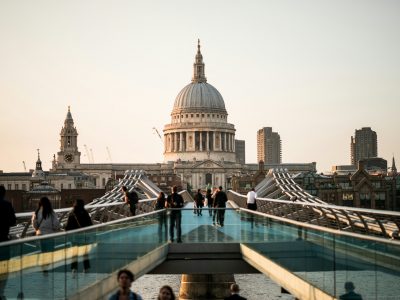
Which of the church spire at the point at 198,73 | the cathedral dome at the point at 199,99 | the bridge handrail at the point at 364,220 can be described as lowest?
the bridge handrail at the point at 364,220

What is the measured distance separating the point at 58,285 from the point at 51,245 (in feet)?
1.93

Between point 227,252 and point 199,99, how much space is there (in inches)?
6507

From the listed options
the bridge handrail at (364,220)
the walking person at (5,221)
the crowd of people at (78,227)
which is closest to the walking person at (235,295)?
the crowd of people at (78,227)

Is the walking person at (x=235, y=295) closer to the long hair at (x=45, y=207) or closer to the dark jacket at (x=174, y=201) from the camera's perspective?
the long hair at (x=45, y=207)

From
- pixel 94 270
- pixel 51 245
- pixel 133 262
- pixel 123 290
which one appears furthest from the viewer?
pixel 133 262

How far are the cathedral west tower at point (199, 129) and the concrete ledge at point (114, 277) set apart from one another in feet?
527

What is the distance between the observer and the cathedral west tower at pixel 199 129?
598ft

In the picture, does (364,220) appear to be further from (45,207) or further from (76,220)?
(45,207)

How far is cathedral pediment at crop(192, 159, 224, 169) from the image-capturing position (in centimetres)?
17500

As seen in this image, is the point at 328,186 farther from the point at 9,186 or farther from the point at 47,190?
the point at 9,186

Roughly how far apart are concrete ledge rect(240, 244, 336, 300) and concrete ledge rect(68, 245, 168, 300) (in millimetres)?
2024

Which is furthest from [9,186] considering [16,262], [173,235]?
[16,262]

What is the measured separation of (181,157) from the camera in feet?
604

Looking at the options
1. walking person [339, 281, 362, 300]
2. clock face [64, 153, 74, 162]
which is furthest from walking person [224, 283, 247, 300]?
clock face [64, 153, 74, 162]
